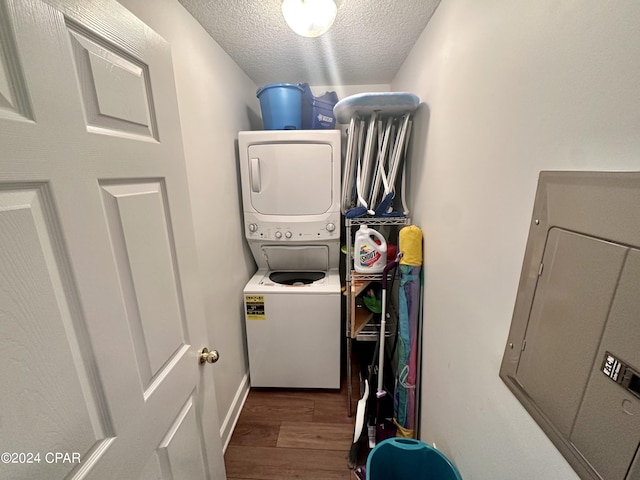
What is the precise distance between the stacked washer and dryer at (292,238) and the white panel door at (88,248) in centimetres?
89

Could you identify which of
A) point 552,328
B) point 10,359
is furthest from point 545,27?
point 10,359

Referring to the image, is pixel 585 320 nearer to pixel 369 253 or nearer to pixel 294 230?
pixel 369 253

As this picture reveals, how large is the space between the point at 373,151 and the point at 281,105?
0.69 meters

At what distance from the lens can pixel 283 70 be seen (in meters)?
1.84

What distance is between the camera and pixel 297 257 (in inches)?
78.0

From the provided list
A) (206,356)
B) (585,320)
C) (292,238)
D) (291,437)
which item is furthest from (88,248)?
(291,437)

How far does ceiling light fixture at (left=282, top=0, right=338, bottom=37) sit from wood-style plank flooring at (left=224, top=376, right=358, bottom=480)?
2.21m

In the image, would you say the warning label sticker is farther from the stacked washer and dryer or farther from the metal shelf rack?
the metal shelf rack

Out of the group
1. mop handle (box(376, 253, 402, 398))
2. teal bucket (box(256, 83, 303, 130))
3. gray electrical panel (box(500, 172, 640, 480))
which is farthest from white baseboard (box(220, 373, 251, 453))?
teal bucket (box(256, 83, 303, 130))

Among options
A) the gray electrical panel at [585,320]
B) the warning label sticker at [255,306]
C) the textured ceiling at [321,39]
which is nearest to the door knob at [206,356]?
the warning label sticker at [255,306]

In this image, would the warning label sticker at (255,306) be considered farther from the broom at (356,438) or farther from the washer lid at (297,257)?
the broom at (356,438)

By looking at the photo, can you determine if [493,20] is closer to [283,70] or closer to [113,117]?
[113,117]

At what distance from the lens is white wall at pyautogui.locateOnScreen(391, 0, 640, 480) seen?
451 millimetres

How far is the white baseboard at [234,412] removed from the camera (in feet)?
5.01
